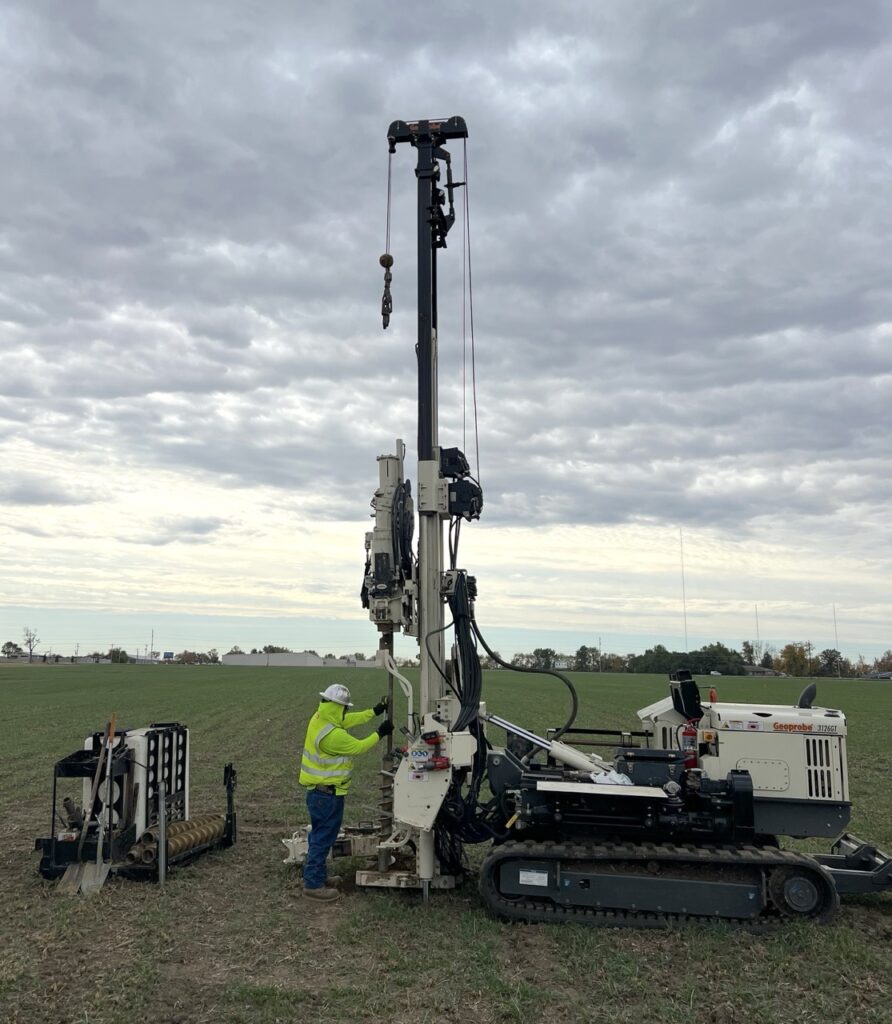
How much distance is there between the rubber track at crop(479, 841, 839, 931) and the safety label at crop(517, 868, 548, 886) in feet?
0.43

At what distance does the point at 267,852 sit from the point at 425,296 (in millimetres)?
7136

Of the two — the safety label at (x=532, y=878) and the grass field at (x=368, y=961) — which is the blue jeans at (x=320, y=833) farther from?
the safety label at (x=532, y=878)

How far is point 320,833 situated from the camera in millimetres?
9023

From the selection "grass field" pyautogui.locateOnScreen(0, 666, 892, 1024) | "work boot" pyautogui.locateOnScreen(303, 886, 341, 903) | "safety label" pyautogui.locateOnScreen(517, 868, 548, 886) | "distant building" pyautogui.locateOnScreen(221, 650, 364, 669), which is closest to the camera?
"grass field" pyautogui.locateOnScreen(0, 666, 892, 1024)

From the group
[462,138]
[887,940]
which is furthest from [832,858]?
[462,138]

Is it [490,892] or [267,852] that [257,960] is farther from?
[267,852]

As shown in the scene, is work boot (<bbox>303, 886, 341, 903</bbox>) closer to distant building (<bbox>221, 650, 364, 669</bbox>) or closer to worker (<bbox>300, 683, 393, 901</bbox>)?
worker (<bbox>300, 683, 393, 901</bbox>)

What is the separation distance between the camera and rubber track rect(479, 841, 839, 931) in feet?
26.5

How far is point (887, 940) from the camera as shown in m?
7.84

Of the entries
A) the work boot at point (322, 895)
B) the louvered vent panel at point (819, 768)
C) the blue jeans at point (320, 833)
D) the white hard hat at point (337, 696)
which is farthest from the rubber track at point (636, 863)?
the white hard hat at point (337, 696)

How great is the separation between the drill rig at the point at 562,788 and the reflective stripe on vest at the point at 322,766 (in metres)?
0.55

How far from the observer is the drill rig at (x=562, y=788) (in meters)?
8.18

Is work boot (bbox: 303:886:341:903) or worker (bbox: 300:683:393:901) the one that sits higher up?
worker (bbox: 300:683:393:901)

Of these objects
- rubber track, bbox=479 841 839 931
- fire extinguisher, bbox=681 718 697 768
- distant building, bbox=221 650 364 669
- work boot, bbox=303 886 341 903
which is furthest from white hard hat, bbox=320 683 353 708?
distant building, bbox=221 650 364 669
